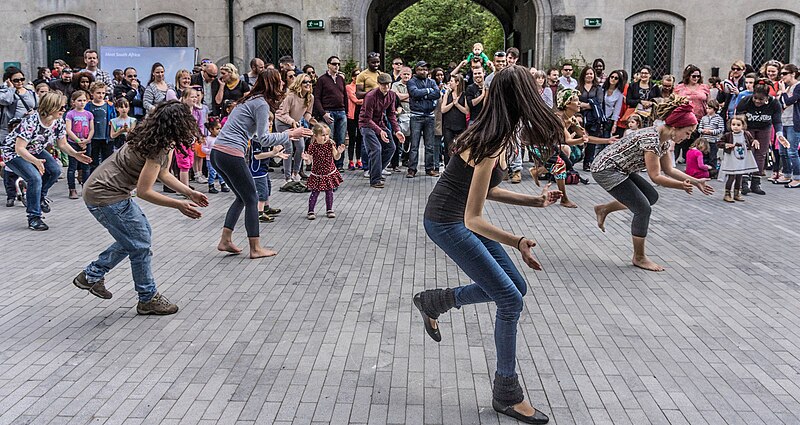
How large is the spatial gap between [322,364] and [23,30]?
2065 cm

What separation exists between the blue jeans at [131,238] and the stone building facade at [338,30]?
16.0m

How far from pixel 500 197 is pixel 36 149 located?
8302 millimetres

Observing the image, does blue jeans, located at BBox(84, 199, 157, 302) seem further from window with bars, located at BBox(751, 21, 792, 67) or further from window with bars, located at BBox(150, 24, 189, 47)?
window with bars, located at BBox(751, 21, 792, 67)

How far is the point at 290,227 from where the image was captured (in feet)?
34.6

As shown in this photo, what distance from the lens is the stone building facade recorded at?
21578 millimetres

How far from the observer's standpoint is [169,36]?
2270 cm

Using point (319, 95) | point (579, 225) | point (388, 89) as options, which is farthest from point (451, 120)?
point (579, 225)

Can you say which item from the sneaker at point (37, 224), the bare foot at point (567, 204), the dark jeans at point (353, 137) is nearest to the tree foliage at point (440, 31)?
the dark jeans at point (353, 137)

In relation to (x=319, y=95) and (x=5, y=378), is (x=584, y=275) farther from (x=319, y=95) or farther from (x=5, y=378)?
(x=319, y=95)

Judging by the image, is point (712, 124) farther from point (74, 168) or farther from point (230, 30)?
point (230, 30)

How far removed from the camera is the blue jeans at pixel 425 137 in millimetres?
15352

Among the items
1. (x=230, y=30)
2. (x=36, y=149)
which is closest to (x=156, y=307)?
(x=36, y=149)

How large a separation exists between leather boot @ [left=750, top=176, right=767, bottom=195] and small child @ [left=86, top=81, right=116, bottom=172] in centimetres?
1073

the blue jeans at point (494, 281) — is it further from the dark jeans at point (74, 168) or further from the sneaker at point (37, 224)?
the dark jeans at point (74, 168)
